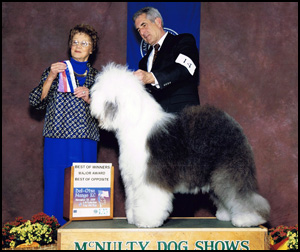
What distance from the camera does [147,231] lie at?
2.54 m

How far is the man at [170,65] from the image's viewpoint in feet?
9.67

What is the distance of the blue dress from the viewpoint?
326 cm

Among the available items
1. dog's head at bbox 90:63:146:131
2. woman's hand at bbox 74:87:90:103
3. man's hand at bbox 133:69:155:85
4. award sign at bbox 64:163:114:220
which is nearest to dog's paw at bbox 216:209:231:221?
award sign at bbox 64:163:114:220

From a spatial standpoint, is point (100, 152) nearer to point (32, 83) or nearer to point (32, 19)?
point (32, 83)

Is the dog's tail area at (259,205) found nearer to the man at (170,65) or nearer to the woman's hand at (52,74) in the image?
the man at (170,65)

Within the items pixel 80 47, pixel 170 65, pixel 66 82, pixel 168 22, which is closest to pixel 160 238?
pixel 170 65

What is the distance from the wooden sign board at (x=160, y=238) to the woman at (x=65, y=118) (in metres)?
0.81

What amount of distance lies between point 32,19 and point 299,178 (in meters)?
4.07

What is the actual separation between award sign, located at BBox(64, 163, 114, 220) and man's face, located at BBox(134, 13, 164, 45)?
4.31 feet

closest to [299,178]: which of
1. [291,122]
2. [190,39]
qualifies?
[291,122]

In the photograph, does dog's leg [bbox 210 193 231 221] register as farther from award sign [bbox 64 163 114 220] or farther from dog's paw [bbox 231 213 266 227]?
award sign [bbox 64 163 114 220]

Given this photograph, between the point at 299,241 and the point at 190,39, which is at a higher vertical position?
the point at 190,39

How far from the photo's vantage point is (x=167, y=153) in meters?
2.64

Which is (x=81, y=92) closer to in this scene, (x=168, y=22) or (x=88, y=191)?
(x=88, y=191)
